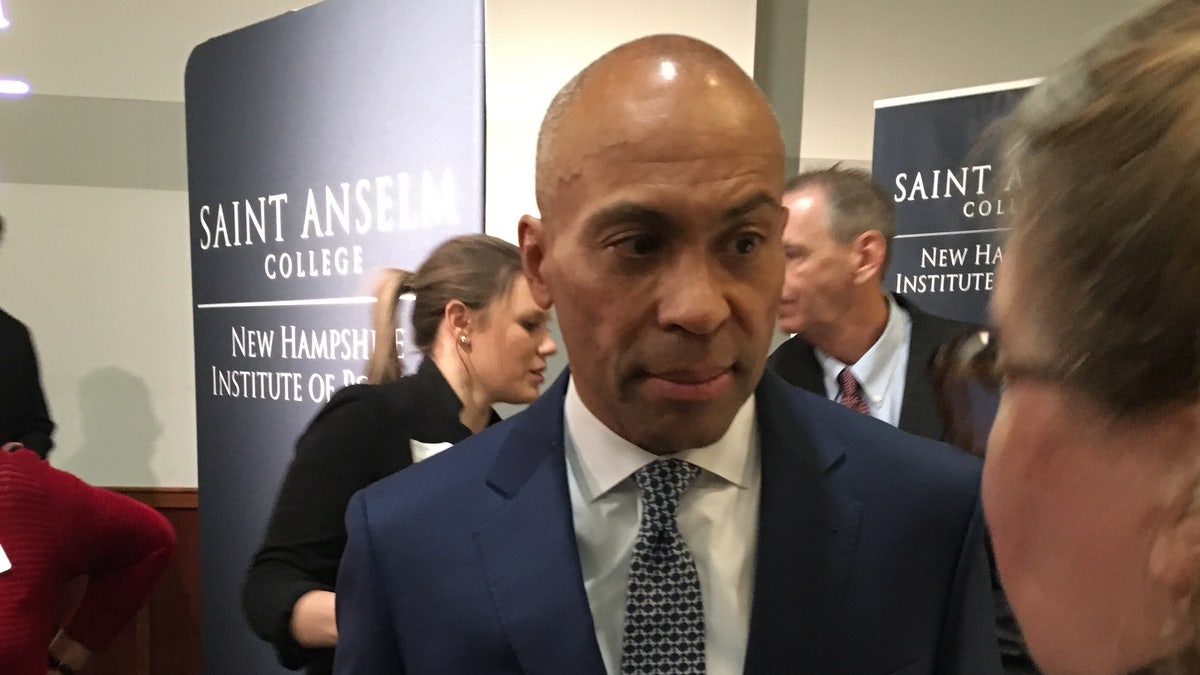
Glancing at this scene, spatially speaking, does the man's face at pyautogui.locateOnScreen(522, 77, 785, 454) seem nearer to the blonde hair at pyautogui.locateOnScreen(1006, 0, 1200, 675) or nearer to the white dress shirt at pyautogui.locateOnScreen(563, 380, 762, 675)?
the white dress shirt at pyautogui.locateOnScreen(563, 380, 762, 675)

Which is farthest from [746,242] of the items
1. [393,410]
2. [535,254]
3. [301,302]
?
[301,302]

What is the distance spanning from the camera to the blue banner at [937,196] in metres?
3.07

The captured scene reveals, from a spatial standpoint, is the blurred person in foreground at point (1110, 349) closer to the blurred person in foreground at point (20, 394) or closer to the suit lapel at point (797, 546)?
the suit lapel at point (797, 546)

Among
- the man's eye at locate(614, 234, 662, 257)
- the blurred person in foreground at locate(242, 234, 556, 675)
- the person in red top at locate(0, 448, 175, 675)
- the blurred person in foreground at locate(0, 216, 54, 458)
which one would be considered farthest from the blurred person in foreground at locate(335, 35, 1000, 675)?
the blurred person in foreground at locate(0, 216, 54, 458)

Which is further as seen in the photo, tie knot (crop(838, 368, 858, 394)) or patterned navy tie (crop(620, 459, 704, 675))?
tie knot (crop(838, 368, 858, 394))

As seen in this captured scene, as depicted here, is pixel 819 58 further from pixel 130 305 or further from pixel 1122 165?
pixel 1122 165

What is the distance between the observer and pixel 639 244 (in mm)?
844

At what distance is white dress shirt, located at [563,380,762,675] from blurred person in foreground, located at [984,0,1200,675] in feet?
1.26

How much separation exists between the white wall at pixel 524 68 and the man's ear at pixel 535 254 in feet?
7.26

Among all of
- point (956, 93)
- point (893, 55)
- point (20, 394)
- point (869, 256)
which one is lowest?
point (20, 394)

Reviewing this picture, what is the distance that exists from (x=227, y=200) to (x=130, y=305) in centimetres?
128

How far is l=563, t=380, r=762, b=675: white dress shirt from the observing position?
0.91m

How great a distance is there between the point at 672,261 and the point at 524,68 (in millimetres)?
2562

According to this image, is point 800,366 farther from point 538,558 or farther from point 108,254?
point 108,254
